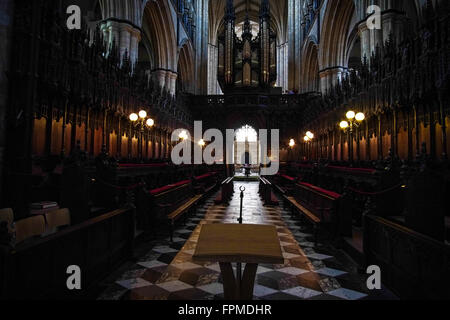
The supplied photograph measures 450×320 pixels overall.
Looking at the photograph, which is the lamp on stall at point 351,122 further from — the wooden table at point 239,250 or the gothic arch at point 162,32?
the gothic arch at point 162,32

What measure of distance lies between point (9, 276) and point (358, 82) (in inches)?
476

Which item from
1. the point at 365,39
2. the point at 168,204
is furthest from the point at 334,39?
the point at 168,204

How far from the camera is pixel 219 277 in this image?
357 centimetres

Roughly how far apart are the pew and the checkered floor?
0.25 meters

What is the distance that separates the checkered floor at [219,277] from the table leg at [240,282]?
80 centimetres

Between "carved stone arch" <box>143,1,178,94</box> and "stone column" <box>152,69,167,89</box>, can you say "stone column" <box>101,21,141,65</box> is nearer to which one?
"carved stone arch" <box>143,1,178,94</box>

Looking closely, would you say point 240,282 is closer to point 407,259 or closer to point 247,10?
point 407,259

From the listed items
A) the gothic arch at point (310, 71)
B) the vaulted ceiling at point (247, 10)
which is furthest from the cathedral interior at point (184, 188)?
the vaulted ceiling at point (247, 10)

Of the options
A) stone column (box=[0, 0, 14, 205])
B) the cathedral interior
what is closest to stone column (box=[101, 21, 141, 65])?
the cathedral interior

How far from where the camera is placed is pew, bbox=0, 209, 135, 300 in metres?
1.93

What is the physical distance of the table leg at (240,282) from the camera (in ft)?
7.10

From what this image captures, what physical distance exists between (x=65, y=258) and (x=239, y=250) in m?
1.84

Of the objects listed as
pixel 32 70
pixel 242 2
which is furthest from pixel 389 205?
pixel 242 2

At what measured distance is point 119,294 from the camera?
3008mm
